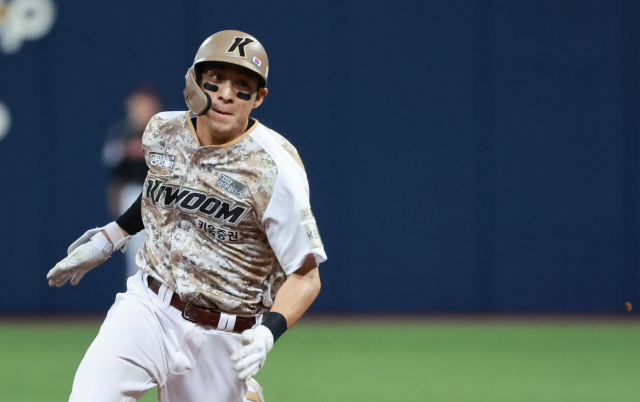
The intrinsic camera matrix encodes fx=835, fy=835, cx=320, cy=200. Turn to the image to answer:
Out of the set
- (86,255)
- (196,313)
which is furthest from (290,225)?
(86,255)

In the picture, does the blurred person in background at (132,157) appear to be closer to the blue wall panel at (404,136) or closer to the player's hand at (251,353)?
the blue wall panel at (404,136)

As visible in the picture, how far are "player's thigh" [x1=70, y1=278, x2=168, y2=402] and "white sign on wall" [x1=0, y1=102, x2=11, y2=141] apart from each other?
7.01 meters

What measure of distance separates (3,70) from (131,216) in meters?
6.72

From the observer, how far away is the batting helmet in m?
3.60

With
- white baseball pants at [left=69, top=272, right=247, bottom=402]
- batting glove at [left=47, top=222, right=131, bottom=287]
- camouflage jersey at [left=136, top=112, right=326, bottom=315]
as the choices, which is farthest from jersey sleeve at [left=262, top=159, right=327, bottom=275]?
batting glove at [left=47, top=222, right=131, bottom=287]

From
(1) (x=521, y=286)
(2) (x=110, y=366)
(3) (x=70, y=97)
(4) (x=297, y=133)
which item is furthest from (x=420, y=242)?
(2) (x=110, y=366)

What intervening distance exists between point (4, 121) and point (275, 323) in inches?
304

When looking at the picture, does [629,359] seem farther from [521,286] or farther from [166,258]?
[166,258]

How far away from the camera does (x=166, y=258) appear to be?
3.71m

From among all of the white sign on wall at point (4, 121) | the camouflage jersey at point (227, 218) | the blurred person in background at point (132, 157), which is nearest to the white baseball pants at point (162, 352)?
the camouflage jersey at point (227, 218)

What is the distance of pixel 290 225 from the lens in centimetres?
351

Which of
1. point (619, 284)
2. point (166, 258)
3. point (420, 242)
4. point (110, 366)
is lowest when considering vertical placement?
point (619, 284)

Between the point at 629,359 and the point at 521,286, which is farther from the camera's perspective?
the point at 521,286

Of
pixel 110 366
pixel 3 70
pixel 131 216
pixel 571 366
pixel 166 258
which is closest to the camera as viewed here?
pixel 110 366
